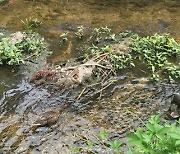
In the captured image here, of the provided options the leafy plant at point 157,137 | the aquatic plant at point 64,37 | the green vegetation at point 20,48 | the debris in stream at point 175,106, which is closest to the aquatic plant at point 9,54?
the green vegetation at point 20,48

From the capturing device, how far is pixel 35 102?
4742 mm

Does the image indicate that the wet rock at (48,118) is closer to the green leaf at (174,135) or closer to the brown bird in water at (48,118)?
the brown bird in water at (48,118)

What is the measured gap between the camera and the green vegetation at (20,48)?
537cm

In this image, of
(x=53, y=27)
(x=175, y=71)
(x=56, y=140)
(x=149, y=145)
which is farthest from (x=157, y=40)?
(x=149, y=145)

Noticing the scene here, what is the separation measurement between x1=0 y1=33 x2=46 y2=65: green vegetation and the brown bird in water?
3.73ft

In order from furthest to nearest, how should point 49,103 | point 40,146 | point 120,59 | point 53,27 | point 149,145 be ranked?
point 53,27
point 120,59
point 49,103
point 40,146
point 149,145

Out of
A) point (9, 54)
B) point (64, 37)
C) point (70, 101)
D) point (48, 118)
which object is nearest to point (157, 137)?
point (48, 118)

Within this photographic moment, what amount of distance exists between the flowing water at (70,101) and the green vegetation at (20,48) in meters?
0.14

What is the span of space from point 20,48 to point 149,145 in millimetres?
3730

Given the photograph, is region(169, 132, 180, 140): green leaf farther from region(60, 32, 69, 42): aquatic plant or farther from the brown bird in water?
region(60, 32, 69, 42): aquatic plant

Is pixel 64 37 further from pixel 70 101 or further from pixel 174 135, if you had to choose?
pixel 174 135

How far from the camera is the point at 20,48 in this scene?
5.76 metres

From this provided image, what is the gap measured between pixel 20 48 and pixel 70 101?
1.49 m

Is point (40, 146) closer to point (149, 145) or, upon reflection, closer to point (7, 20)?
point (149, 145)
